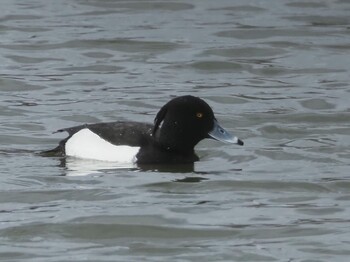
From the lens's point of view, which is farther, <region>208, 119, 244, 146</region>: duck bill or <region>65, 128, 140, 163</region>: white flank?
<region>208, 119, 244, 146</region>: duck bill

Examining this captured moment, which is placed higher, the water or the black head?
the black head

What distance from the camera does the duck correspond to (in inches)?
516

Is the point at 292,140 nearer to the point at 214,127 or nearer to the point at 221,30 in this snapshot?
the point at 214,127

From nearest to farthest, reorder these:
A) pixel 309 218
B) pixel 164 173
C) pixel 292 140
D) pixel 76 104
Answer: pixel 309 218 → pixel 164 173 → pixel 292 140 → pixel 76 104

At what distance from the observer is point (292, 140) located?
1422 cm

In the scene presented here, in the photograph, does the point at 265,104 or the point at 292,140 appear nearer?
the point at 292,140

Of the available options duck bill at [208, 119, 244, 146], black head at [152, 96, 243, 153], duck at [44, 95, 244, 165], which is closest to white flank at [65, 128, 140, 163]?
duck at [44, 95, 244, 165]

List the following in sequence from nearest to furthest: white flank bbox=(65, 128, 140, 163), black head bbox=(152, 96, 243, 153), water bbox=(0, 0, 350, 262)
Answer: water bbox=(0, 0, 350, 262)
white flank bbox=(65, 128, 140, 163)
black head bbox=(152, 96, 243, 153)

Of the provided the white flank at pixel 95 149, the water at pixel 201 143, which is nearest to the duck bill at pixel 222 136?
the water at pixel 201 143

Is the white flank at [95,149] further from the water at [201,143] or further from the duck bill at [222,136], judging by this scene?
the duck bill at [222,136]

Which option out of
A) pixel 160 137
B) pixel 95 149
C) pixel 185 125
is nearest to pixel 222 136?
pixel 185 125

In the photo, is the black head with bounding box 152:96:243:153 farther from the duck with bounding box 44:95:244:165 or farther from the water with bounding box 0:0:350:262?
the water with bounding box 0:0:350:262

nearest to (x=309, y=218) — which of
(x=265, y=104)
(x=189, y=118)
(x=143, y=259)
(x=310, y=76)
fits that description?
(x=143, y=259)

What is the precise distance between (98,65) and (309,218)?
7.39 metres
